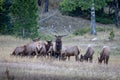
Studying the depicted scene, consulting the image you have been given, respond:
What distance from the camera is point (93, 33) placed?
→ 4800 cm

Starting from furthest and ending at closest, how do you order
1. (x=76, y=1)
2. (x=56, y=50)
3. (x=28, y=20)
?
(x=76, y=1)
(x=28, y=20)
(x=56, y=50)

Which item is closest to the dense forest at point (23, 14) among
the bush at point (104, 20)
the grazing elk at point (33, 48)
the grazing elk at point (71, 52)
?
the bush at point (104, 20)

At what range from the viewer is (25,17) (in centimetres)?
4297

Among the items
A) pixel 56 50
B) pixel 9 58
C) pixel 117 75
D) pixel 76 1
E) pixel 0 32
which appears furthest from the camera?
pixel 76 1

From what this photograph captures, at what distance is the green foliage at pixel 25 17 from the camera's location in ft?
140

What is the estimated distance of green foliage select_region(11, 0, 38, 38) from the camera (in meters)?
42.7

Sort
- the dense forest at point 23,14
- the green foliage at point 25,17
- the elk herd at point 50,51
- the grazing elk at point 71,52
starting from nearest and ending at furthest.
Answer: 1. the elk herd at point 50,51
2. the grazing elk at point 71,52
3. the green foliage at point 25,17
4. the dense forest at point 23,14

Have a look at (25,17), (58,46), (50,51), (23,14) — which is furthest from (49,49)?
(23,14)

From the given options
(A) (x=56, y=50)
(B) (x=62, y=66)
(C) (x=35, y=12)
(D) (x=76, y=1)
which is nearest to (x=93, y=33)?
(D) (x=76, y=1)

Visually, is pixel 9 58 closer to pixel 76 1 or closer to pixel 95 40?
pixel 95 40

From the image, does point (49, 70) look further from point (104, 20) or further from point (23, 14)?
point (104, 20)

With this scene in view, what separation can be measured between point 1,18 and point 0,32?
148cm

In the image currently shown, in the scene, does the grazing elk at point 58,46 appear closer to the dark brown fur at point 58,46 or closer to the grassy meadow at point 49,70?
the dark brown fur at point 58,46

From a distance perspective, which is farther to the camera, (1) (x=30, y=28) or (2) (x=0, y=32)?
(2) (x=0, y=32)
